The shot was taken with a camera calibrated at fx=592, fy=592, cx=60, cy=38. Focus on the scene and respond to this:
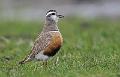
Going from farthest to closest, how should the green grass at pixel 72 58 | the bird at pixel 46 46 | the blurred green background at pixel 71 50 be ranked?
1. the bird at pixel 46 46
2. the blurred green background at pixel 71 50
3. the green grass at pixel 72 58

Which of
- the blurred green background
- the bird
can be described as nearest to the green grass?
the blurred green background

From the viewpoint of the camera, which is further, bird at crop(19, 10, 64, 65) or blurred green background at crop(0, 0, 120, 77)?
bird at crop(19, 10, 64, 65)

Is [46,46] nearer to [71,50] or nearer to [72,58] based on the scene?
[72,58]

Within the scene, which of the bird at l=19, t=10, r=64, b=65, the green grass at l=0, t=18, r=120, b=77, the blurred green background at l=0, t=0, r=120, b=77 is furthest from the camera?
the bird at l=19, t=10, r=64, b=65

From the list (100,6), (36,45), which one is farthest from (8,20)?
(36,45)

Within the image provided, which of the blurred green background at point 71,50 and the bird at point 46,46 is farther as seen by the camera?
the bird at point 46,46

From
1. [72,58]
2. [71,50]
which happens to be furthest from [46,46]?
[71,50]

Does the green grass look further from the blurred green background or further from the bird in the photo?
the bird

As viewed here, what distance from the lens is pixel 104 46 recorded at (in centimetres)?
1570

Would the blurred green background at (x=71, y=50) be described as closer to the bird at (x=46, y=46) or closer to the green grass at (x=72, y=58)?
the green grass at (x=72, y=58)

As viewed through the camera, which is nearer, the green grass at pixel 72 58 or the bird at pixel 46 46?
the green grass at pixel 72 58

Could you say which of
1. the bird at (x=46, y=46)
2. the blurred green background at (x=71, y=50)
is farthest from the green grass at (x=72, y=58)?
the bird at (x=46, y=46)

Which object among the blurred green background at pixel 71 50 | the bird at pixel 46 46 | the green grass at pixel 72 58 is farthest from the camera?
the bird at pixel 46 46

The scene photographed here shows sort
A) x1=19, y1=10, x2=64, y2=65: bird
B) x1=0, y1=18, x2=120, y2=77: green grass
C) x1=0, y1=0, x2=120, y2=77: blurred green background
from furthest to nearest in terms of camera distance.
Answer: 1. x1=19, y1=10, x2=64, y2=65: bird
2. x1=0, y1=0, x2=120, y2=77: blurred green background
3. x1=0, y1=18, x2=120, y2=77: green grass
